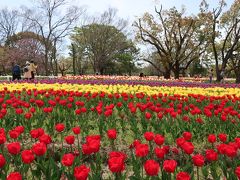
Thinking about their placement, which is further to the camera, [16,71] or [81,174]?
[16,71]

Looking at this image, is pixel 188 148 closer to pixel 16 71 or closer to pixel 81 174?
pixel 81 174

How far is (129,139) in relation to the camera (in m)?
6.55

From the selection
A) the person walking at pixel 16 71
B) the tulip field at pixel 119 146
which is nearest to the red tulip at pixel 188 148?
the tulip field at pixel 119 146

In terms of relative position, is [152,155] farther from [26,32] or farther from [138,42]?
[26,32]

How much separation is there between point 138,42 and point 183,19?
18.1 ft

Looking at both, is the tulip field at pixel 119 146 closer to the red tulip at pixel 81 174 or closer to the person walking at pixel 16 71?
the red tulip at pixel 81 174

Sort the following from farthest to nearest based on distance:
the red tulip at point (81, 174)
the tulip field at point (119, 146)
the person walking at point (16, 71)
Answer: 1. the person walking at point (16, 71)
2. the tulip field at point (119, 146)
3. the red tulip at point (81, 174)

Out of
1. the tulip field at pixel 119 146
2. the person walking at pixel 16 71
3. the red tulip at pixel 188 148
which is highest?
the person walking at pixel 16 71

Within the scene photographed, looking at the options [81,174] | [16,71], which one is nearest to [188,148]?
[81,174]

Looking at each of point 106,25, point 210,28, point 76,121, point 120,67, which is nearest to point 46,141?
point 76,121

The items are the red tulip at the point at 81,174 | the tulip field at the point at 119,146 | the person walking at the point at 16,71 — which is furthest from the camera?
the person walking at the point at 16,71

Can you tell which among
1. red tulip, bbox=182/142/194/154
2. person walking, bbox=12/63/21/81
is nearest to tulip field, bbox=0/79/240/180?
red tulip, bbox=182/142/194/154

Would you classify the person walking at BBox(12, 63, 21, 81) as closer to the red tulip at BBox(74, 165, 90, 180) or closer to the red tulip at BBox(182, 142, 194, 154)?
the red tulip at BBox(182, 142, 194, 154)

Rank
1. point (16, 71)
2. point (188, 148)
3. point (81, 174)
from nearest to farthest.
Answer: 1. point (81, 174)
2. point (188, 148)
3. point (16, 71)
